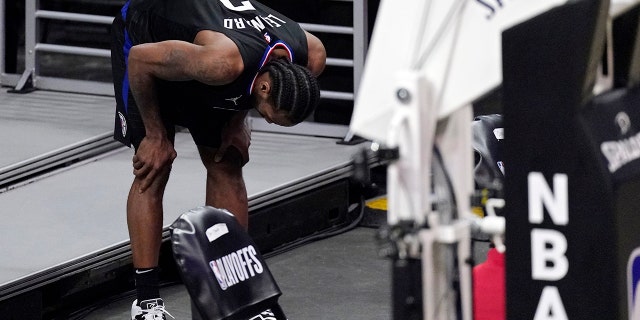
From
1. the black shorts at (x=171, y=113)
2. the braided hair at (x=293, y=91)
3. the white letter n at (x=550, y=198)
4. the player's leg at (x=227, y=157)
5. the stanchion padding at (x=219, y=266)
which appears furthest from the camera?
the player's leg at (x=227, y=157)

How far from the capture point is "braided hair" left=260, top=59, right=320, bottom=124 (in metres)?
4.70

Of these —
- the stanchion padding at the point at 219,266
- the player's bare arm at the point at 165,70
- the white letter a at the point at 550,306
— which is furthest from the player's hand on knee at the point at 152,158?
the white letter a at the point at 550,306

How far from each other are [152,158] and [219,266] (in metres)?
1.49

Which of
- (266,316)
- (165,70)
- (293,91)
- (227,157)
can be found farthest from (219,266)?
(227,157)

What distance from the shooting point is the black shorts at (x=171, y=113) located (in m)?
5.05

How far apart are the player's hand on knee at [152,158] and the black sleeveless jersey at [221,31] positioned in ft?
0.68

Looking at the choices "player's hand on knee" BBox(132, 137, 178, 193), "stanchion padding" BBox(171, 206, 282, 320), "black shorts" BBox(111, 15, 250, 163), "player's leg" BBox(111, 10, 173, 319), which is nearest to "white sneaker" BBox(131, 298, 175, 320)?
"player's leg" BBox(111, 10, 173, 319)

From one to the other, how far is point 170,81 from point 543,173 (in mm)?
2565

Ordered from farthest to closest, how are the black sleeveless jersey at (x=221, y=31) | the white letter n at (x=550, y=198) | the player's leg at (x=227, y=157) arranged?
1. the player's leg at (x=227, y=157)
2. the black sleeveless jersey at (x=221, y=31)
3. the white letter n at (x=550, y=198)

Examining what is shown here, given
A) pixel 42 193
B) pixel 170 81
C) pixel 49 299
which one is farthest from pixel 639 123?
pixel 42 193

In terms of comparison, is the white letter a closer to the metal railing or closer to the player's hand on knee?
the player's hand on knee

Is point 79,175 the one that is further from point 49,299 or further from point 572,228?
point 572,228

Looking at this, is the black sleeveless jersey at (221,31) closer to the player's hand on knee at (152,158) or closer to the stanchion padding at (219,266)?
the player's hand on knee at (152,158)

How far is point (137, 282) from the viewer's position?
4.97 m
